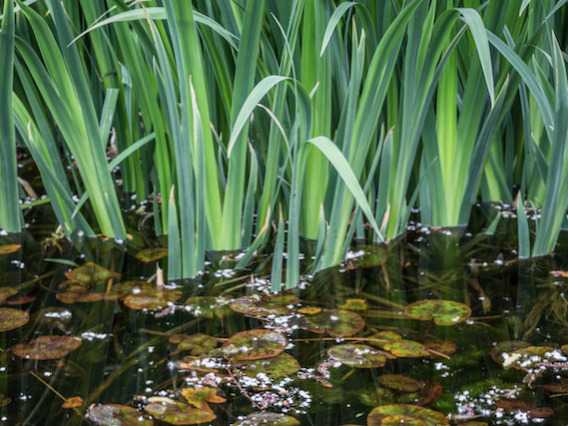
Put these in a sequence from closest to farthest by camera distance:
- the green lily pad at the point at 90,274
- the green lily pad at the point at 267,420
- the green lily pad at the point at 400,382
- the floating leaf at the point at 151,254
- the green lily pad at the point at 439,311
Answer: the green lily pad at the point at 267,420 → the green lily pad at the point at 400,382 → the green lily pad at the point at 439,311 → the green lily pad at the point at 90,274 → the floating leaf at the point at 151,254

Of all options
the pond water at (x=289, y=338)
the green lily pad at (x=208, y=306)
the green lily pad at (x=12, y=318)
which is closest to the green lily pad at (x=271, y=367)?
the pond water at (x=289, y=338)

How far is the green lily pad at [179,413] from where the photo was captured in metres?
1.20

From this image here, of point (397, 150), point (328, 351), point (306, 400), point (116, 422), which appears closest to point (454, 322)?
point (328, 351)

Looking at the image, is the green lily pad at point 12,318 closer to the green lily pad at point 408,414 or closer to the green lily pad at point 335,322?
the green lily pad at point 335,322

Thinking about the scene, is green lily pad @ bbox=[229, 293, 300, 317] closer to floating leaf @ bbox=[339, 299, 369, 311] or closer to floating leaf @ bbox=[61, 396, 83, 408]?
floating leaf @ bbox=[339, 299, 369, 311]

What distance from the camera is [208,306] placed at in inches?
63.8

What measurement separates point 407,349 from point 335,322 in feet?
0.63

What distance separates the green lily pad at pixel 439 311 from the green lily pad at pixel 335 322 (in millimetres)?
134

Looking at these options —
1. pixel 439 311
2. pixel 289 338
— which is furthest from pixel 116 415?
pixel 439 311

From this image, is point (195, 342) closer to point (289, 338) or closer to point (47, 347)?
point (289, 338)

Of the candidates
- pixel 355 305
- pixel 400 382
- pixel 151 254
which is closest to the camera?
pixel 400 382

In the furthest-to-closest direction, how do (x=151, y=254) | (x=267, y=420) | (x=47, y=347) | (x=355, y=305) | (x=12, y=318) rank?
(x=151, y=254)
(x=355, y=305)
(x=12, y=318)
(x=47, y=347)
(x=267, y=420)

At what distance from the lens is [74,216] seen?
190cm

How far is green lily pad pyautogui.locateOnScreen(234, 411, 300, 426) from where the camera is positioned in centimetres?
118
